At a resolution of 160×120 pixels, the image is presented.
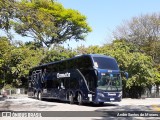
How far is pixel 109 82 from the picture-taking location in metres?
22.9

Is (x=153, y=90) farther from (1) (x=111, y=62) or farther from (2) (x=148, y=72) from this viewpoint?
(1) (x=111, y=62)

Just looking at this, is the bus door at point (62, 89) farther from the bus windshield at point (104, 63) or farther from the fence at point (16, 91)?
the fence at point (16, 91)

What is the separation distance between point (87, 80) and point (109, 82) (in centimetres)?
155

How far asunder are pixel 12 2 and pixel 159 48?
109 ft

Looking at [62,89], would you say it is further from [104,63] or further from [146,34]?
[146,34]

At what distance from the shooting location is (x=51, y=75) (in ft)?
97.7

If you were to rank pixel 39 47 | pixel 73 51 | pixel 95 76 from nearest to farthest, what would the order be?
pixel 95 76
pixel 73 51
pixel 39 47

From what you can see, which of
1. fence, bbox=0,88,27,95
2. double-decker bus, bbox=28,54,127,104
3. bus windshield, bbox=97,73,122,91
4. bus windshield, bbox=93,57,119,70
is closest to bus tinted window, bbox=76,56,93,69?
double-decker bus, bbox=28,54,127,104

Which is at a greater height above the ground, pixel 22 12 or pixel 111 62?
pixel 22 12

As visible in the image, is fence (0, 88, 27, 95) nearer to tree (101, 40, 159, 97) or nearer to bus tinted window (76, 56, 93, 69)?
tree (101, 40, 159, 97)

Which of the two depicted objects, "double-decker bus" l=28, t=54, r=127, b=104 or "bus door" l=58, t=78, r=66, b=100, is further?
"bus door" l=58, t=78, r=66, b=100

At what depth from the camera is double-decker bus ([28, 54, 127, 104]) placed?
73.8 feet

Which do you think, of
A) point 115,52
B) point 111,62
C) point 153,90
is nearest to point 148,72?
point 115,52

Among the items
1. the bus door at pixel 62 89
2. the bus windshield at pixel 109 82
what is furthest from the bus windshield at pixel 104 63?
the bus door at pixel 62 89
